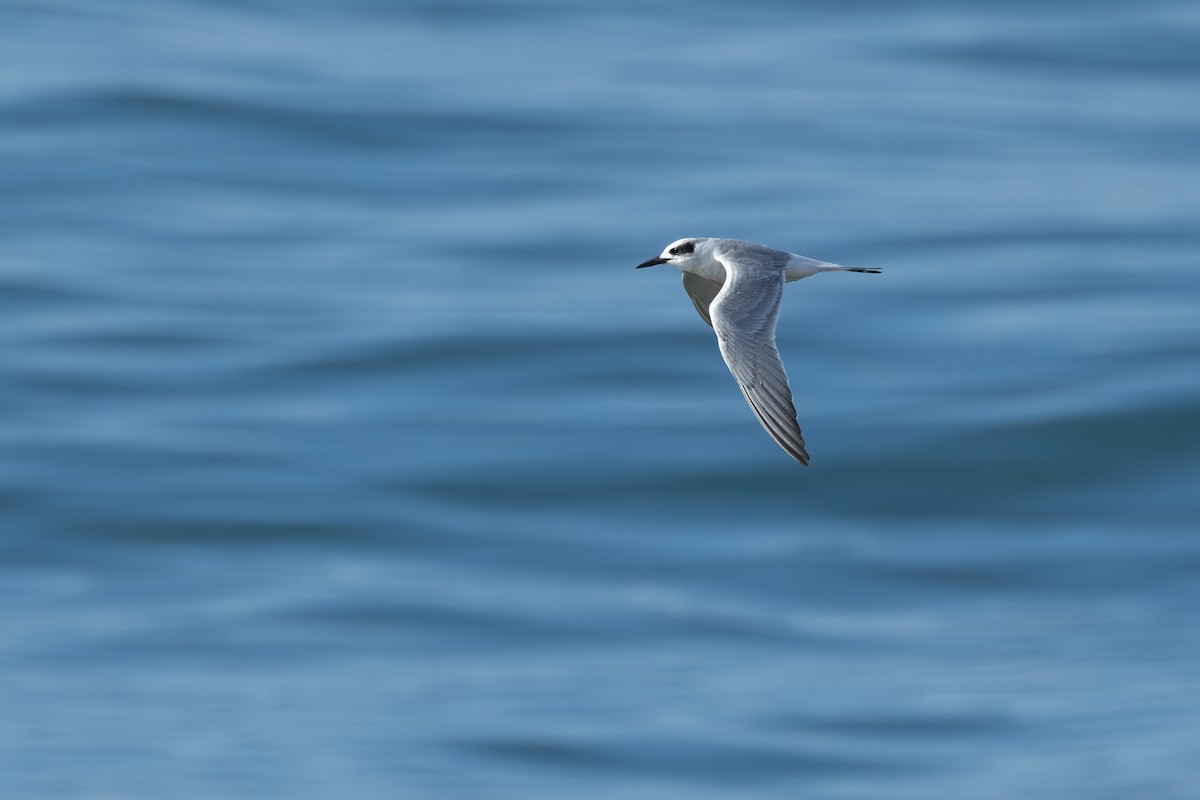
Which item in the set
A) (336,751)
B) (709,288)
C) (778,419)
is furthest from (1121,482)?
(778,419)

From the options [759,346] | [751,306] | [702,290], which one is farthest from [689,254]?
[759,346]

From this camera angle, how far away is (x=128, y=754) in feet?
72.0

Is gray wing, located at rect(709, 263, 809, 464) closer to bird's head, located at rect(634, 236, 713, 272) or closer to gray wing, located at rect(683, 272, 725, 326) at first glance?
bird's head, located at rect(634, 236, 713, 272)

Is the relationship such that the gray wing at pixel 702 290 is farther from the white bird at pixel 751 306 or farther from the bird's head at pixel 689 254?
the bird's head at pixel 689 254

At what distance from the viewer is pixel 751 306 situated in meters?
9.44

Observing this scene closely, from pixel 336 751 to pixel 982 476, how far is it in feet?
29.5

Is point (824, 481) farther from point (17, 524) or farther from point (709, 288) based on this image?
point (709, 288)

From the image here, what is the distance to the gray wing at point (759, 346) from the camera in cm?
833

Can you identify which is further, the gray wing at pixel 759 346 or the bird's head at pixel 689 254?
the bird's head at pixel 689 254

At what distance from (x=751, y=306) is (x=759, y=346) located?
0.57m

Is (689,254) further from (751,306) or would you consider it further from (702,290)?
(751,306)

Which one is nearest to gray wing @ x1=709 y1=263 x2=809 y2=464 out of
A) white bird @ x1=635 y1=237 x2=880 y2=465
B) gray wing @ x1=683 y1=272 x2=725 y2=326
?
white bird @ x1=635 y1=237 x2=880 y2=465

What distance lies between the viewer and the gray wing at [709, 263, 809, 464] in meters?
8.33

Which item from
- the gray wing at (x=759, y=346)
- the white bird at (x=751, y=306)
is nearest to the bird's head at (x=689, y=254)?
the white bird at (x=751, y=306)
